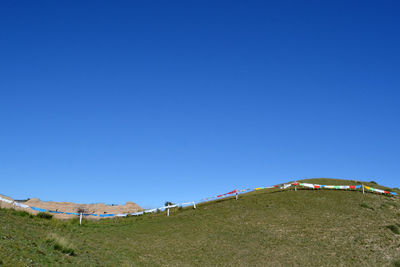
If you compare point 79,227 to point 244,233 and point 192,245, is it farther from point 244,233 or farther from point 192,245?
point 244,233

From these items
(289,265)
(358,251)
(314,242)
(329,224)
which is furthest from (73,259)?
(329,224)

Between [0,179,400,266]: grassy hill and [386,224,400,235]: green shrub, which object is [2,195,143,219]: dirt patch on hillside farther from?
[386,224,400,235]: green shrub

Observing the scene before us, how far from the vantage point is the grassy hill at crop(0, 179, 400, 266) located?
18969mm

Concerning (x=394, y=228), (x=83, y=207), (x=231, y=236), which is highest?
(x=83, y=207)

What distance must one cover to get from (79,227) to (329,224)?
812 inches

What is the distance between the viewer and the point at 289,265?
22656 mm

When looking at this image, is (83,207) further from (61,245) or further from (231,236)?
(61,245)

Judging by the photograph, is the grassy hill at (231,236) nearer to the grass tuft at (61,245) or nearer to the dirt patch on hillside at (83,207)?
the grass tuft at (61,245)

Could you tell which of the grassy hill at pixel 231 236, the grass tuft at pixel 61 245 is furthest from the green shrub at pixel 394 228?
the grass tuft at pixel 61 245

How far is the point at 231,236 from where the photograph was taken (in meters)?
27.5

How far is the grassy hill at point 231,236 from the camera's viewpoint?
62.2ft

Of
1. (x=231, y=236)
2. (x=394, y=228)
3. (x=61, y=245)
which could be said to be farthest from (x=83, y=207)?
(x=394, y=228)

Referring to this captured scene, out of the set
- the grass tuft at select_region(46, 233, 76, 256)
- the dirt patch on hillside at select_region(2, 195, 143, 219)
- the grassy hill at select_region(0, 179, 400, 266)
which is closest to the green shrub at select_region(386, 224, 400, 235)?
the grassy hill at select_region(0, 179, 400, 266)

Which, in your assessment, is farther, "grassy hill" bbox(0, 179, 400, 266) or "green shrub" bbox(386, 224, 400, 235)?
"green shrub" bbox(386, 224, 400, 235)
